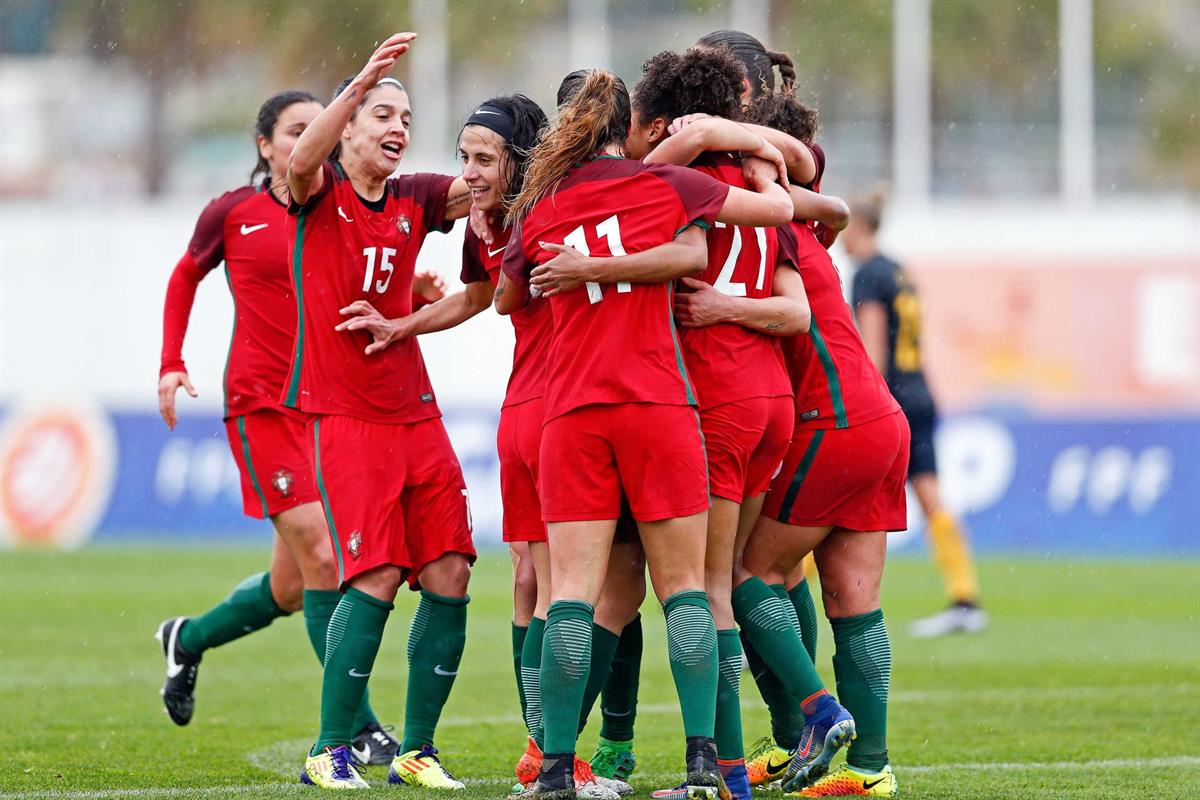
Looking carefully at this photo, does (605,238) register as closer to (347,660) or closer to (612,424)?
(612,424)

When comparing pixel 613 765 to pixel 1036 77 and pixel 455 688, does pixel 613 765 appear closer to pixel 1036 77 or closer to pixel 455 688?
pixel 455 688

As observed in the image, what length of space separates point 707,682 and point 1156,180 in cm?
2408

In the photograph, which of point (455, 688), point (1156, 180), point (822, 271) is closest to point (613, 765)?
point (822, 271)

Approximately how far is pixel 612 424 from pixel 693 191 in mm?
759

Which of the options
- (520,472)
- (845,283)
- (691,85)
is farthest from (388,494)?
(845,283)

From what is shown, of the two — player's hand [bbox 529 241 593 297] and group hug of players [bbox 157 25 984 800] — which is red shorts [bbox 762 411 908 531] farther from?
player's hand [bbox 529 241 593 297]

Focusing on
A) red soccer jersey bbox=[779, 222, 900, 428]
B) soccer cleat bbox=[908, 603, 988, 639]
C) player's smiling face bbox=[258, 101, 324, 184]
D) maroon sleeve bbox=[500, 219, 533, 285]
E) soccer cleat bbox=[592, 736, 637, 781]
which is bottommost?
soccer cleat bbox=[908, 603, 988, 639]

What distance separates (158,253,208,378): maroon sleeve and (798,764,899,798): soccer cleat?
10.6ft

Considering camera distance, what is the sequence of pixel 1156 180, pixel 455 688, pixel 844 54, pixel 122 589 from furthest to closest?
pixel 844 54 < pixel 1156 180 < pixel 122 589 < pixel 455 688

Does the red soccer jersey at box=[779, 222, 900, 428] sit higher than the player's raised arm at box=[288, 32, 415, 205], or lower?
lower

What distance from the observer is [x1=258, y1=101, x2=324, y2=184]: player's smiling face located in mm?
7094

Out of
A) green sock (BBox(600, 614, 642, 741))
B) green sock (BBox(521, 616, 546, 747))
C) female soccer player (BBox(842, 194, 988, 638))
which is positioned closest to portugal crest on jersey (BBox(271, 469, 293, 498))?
green sock (BBox(521, 616, 546, 747))

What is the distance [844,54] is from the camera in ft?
98.7

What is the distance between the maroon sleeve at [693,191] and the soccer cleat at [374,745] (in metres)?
2.62
